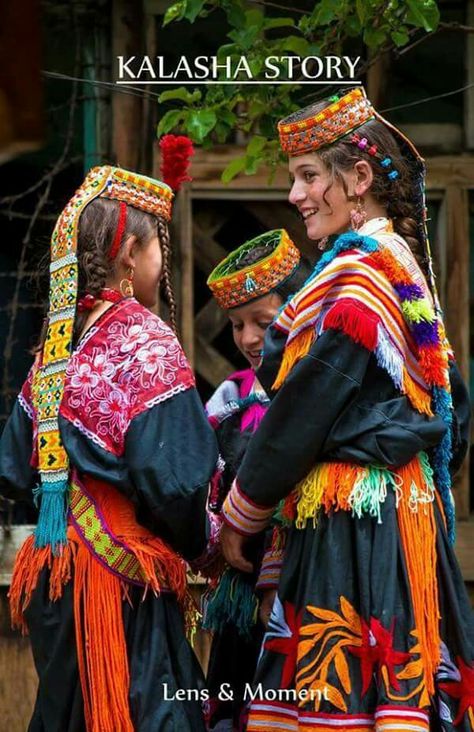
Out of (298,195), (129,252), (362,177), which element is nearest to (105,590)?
(129,252)

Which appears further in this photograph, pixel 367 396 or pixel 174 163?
pixel 174 163

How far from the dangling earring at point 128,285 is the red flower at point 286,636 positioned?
86 centimetres

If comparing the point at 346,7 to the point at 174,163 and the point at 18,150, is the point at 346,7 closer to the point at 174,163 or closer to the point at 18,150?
the point at 174,163

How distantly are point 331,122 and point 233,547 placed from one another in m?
1.09

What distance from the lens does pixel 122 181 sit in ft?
11.1

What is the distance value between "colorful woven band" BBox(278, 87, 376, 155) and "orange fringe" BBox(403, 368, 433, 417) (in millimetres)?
627

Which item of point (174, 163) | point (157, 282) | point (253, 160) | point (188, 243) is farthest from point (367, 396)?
point (188, 243)

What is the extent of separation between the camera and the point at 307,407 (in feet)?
10.0

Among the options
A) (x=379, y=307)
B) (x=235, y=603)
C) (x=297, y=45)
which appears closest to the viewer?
(x=379, y=307)

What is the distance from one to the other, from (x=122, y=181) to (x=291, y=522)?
0.97 meters

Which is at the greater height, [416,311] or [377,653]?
[416,311]

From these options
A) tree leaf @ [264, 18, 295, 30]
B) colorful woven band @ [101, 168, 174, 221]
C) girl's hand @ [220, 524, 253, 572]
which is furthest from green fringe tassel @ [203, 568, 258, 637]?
tree leaf @ [264, 18, 295, 30]

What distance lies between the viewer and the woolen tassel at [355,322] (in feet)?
9.94

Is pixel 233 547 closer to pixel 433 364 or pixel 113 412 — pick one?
pixel 113 412
